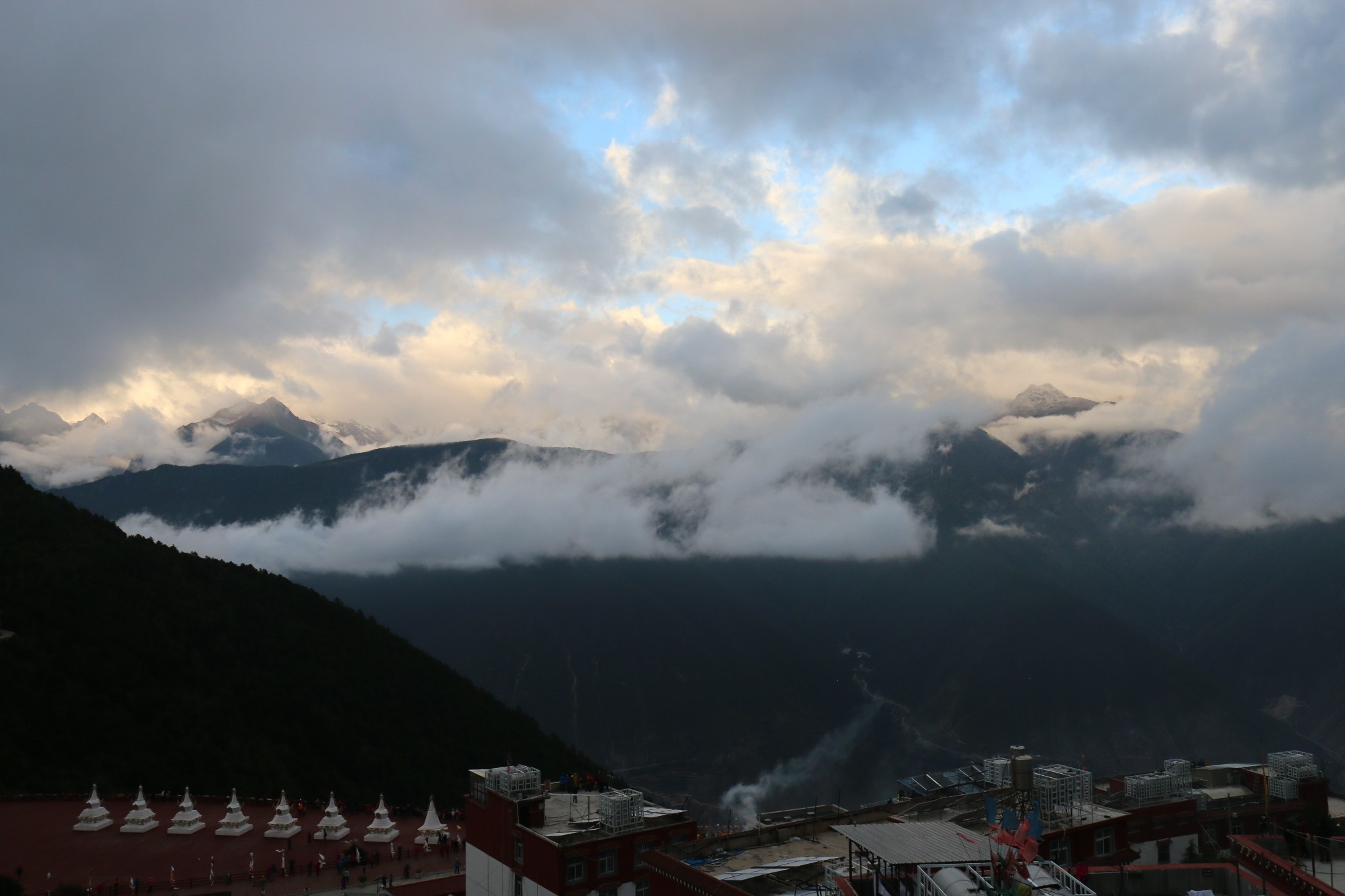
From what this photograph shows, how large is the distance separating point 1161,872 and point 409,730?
11509 centimetres

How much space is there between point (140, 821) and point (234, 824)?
22.2 ft

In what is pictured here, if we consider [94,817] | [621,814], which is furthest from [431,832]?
[621,814]

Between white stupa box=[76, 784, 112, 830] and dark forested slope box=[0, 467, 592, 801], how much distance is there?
56.9 feet

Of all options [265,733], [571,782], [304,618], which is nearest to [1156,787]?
[571,782]

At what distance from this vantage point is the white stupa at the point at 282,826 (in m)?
65.6

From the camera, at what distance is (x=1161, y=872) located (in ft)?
112

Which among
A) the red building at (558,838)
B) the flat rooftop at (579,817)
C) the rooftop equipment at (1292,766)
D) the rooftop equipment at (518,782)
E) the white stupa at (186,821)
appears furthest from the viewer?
the white stupa at (186,821)

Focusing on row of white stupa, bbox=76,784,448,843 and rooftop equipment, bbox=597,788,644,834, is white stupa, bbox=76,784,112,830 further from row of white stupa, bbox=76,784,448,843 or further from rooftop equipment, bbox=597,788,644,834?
rooftop equipment, bbox=597,788,644,834

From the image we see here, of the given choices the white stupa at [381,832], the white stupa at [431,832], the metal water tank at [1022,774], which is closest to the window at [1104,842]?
the metal water tank at [1022,774]

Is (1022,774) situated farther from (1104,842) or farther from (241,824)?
(241,824)

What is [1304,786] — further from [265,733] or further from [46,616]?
[46,616]

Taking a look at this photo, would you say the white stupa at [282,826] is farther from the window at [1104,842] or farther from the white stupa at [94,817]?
the window at [1104,842]

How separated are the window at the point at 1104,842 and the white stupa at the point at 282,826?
168 feet

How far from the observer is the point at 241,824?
66.9 metres
